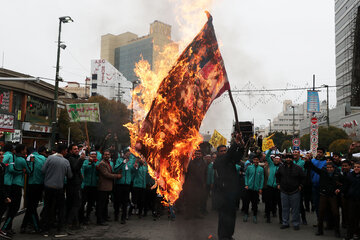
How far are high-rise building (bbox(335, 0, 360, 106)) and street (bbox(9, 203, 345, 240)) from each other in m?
65.5

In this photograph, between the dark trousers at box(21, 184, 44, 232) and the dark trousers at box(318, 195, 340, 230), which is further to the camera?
the dark trousers at box(318, 195, 340, 230)

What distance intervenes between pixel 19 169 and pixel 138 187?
138 inches

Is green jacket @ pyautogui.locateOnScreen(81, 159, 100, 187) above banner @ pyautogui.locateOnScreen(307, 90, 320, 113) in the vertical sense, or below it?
below

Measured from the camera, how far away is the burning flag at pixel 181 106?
5.89 m

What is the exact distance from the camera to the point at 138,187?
970cm

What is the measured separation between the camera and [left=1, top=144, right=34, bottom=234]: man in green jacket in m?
7.09

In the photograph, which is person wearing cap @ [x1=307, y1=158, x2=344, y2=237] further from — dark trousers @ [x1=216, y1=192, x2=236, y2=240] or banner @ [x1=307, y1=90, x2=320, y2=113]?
banner @ [x1=307, y1=90, x2=320, y2=113]

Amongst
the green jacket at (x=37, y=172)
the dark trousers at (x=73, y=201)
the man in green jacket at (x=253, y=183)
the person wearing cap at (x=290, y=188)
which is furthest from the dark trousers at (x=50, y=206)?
the person wearing cap at (x=290, y=188)

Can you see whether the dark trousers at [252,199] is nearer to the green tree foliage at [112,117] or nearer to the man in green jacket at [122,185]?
the man in green jacket at [122,185]

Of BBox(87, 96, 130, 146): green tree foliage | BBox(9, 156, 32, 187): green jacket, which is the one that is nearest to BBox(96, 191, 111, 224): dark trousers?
BBox(9, 156, 32, 187): green jacket

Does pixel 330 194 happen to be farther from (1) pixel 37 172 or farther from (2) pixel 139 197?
(1) pixel 37 172

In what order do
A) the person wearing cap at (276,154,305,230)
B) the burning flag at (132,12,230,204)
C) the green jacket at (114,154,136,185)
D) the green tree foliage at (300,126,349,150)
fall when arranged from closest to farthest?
the burning flag at (132,12,230,204), the person wearing cap at (276,154,305,230), the green jacket at (114,154,136,185), the green tree foliage at (300,126,349,150)

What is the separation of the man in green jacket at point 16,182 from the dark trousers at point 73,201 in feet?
3.33

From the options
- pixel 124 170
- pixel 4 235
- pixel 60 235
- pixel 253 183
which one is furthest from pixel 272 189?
pixel 4 235
